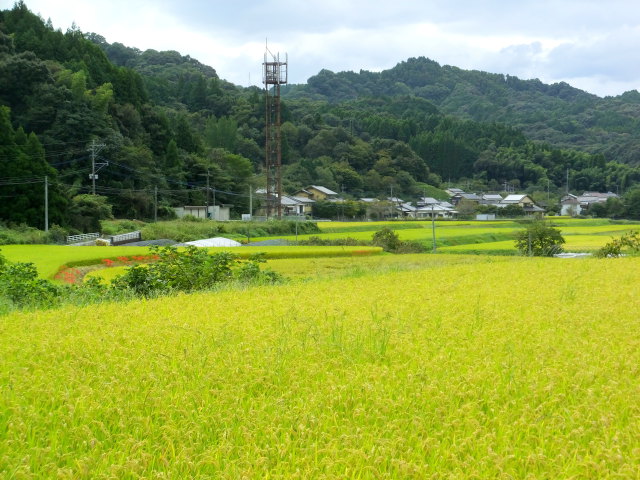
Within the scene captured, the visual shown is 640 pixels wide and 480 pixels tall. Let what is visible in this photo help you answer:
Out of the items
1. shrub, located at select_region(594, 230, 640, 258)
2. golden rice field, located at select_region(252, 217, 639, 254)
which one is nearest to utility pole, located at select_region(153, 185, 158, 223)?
golden rice field, located at select_region(252, 217, 639, 254)

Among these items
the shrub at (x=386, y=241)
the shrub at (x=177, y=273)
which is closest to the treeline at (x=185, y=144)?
the shrub at (x=386, y=241)

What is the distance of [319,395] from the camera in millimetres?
4512

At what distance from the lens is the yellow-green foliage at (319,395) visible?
3.51 meters

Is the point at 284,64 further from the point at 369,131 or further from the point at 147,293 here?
the point at 147,293

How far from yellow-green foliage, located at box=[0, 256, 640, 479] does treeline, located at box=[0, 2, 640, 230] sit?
111 ft

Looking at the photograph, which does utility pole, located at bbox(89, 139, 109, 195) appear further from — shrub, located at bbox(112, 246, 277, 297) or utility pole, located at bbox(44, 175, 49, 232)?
shrub, located at bbox(112, 246, 277, 297)

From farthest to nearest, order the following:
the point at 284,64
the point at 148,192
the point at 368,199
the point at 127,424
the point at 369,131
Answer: the point at 369,131
the point at 368,199
the point at 284,64
the point at 148,192
the point at 127,424

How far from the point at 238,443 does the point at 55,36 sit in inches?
2535

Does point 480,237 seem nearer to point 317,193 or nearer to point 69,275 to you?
point 69,275

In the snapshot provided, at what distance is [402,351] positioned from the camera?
5.94 metres

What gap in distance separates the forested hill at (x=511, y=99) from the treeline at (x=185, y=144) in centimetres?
233

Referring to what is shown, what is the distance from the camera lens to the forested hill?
125250mm

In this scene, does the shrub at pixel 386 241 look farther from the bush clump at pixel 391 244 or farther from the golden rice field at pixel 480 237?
the golden rice field at pixel 480 237

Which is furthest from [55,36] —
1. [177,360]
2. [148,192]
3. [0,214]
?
[177,360]
